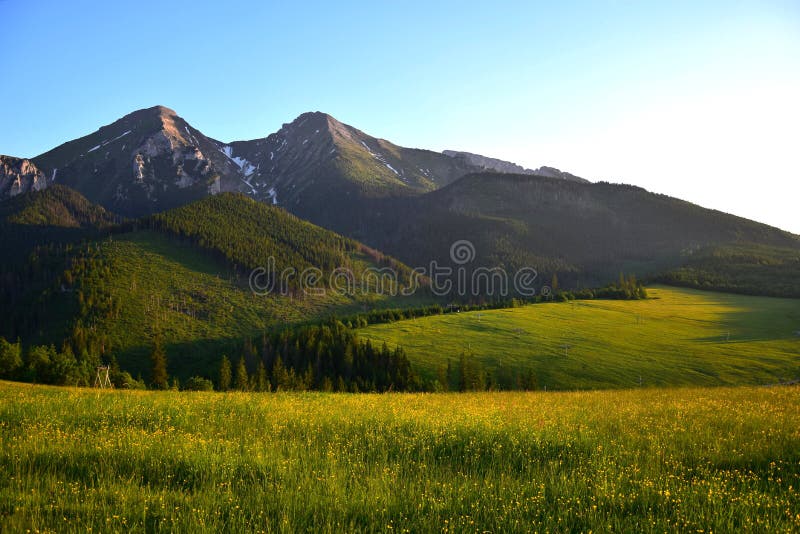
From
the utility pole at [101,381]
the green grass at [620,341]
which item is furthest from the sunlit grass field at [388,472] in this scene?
the green grass at [620,341]

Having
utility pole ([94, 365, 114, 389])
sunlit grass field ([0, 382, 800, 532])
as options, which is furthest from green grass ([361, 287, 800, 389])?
sunlit grass field ([0, 382, 800, 532])

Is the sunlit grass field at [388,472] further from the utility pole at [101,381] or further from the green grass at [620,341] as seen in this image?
the green grass at [620,341]

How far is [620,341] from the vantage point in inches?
4237

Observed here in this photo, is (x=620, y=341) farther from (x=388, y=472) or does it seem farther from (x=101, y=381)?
(x=388, y=472)

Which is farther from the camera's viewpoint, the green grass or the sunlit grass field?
the green grass

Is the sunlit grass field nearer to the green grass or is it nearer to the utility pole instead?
the utility pole

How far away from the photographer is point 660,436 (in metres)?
10.5

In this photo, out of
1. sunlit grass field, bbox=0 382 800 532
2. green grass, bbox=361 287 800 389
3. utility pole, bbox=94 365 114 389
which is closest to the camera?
sunlit grass field, bbox=0 382 800 532

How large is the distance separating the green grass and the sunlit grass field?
78.7m

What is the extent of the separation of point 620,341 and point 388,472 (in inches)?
4583

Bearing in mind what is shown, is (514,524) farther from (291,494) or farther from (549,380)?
(549,380)

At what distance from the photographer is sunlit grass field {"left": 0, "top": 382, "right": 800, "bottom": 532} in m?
6.04

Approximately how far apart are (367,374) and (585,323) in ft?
241

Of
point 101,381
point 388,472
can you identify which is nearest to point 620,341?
point 101,381
